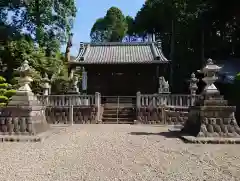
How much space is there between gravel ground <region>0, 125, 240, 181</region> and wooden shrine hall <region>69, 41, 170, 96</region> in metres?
12.2

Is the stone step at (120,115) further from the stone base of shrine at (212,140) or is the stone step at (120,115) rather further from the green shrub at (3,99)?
the stone base of shrine at (212,140)

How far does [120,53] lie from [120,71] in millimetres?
1777

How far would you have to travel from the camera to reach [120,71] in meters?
21.5

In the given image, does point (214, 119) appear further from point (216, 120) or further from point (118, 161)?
point (118, 161)

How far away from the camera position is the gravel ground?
5.17 metres

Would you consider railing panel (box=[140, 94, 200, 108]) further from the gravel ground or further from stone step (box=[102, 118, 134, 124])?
the gravel ground

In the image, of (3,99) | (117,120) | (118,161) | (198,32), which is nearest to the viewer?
(118,161)

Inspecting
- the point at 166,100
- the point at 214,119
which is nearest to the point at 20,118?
the point at 214,119

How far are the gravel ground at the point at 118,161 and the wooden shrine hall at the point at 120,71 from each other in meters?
12.2

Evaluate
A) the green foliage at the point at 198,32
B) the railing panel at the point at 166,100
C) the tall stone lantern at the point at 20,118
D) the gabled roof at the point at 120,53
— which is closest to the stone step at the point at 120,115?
the railing panel at the point at 166,100

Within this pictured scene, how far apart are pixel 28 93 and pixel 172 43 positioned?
21707 millimetres

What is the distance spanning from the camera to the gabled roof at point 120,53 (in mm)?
20188

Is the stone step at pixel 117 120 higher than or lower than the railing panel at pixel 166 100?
lower

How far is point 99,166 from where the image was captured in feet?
19.1
